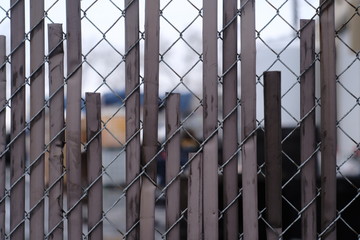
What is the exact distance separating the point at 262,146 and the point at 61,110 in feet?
2.15

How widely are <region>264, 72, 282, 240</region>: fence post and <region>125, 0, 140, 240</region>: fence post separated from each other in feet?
1.28

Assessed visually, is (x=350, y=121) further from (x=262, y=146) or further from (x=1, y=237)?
(x=1, y=237)

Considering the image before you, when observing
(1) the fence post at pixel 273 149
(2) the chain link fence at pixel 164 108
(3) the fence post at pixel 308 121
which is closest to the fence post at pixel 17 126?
(2) the chain link fence at pixel 164 108

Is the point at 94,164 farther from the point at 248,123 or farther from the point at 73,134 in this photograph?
the point at 248,123

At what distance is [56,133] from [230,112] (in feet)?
1.74

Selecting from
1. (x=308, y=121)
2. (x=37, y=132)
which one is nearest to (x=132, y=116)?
(x=37, y=132)

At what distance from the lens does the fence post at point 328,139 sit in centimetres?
145

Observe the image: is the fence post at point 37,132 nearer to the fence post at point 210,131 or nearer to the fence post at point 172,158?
the fence post at point 172,158

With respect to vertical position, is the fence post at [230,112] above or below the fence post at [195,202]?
above

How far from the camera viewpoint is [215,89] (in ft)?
4.70

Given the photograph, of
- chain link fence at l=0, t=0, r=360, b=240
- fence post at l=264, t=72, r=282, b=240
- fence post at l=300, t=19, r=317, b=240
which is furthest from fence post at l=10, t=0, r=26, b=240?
fence post at l=300, t=19, r=317, b=240

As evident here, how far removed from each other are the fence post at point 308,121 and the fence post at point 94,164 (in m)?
0.62

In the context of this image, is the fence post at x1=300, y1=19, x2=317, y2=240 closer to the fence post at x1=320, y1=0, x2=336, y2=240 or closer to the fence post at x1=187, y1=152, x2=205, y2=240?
the fence post at x1=320, y1=0, x2=336, y2=240

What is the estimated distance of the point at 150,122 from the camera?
1429mm
